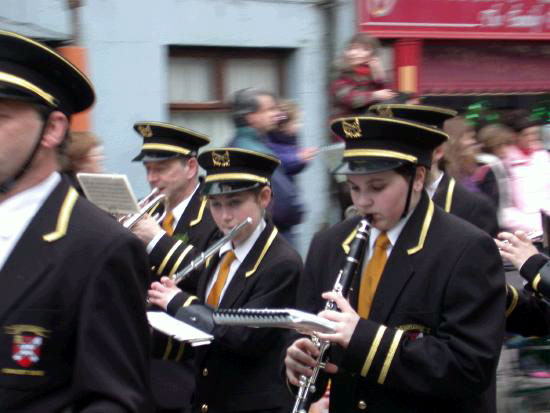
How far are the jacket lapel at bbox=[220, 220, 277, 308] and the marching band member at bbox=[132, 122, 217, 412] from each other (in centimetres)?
46

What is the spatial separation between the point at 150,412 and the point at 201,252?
7.75ft

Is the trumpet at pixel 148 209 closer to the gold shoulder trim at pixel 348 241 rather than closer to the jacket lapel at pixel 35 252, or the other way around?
the gold shoulder trim at pixel 348 241

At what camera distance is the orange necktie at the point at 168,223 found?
5.20 m

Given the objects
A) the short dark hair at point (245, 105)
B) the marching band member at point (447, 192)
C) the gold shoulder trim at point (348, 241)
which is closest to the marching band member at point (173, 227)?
the short dark hair at point (245, 105)

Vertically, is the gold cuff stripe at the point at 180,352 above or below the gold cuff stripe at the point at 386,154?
below

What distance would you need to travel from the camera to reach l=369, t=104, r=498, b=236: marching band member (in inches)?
189

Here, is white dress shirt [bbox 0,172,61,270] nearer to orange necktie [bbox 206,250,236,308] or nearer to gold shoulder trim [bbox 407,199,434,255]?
gold shoulder trim [bbox 407,199,434,255]

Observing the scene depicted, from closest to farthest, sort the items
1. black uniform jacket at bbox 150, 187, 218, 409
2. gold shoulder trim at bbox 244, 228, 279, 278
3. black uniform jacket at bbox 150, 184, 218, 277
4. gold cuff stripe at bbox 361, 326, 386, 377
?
gold cuff stripe at bbox 361, 326, 386, 377 < gold shoulder trim at bbox 244, 228, 279, 278 < black uniform jacket at bbox 150, 187, 218, 409 < black uniform jacket at bbox 150, 184, 218, 277

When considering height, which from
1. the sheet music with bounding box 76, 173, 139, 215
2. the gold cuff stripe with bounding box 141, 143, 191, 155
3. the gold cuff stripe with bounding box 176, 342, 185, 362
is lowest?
the gold cuff stripe with bounding box 176, 342, 185, 362

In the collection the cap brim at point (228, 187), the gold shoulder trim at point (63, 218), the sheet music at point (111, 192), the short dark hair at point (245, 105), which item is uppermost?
the gold shoulder trim at point (63, 218)

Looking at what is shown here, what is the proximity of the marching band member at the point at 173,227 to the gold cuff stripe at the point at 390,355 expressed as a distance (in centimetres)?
161

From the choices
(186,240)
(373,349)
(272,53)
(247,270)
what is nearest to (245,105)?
(186,240)

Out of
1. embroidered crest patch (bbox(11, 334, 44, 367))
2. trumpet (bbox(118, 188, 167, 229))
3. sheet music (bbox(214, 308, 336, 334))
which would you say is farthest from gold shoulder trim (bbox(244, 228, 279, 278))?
embroidered crest patch (bbox(11, 334, 44, 367))

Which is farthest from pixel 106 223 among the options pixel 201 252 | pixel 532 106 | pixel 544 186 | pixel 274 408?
pixel 532 106
